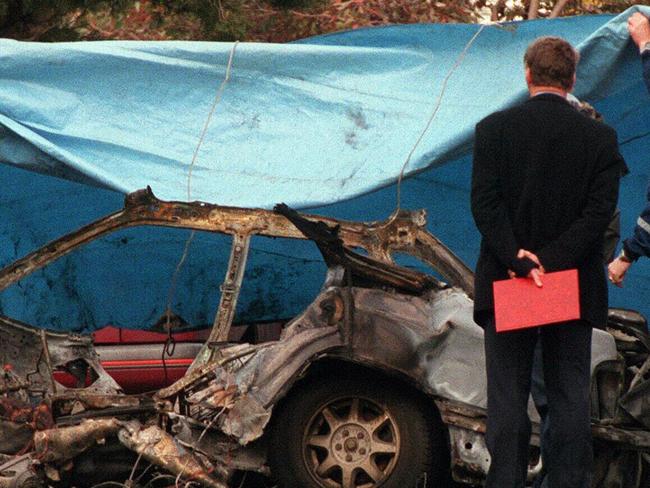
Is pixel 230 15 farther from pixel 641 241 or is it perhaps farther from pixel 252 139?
pixel 641 241

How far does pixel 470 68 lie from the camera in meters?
9.48

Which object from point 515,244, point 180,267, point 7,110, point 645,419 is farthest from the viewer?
point 180,267

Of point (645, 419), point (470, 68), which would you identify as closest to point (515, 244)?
point (645, 419)

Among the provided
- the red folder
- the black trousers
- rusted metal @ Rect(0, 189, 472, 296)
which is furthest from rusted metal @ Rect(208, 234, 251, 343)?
the red folder

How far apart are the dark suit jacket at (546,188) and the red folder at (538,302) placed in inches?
3.1

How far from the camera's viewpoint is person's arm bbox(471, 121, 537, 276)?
607cm

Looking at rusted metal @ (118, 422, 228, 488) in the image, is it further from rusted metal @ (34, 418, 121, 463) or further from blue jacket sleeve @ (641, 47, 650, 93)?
blue jacket sleeve @ (641, 47, 650, 93)

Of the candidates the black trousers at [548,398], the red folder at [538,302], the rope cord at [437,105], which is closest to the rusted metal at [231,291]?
the rope cord at [437,105]

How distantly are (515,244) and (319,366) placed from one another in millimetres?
1857

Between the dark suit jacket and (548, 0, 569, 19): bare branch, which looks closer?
the dark suit jacket

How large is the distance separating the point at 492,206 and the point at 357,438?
194cm

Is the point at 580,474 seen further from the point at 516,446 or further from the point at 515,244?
the point at 515,244

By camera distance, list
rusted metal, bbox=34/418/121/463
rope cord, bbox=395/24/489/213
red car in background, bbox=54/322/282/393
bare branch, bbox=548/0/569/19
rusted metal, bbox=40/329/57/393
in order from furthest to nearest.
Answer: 1. bare branch, bbox=548/0/569/19
2. red car in background, bbox=54/322/282/393
3. rope cord, bbox=395/24/489/213
4. rusted metal, bbox=40/329/57/393
5. rusted metal, bbox=34/418/121/463

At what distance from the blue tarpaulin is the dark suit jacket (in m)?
2.86
